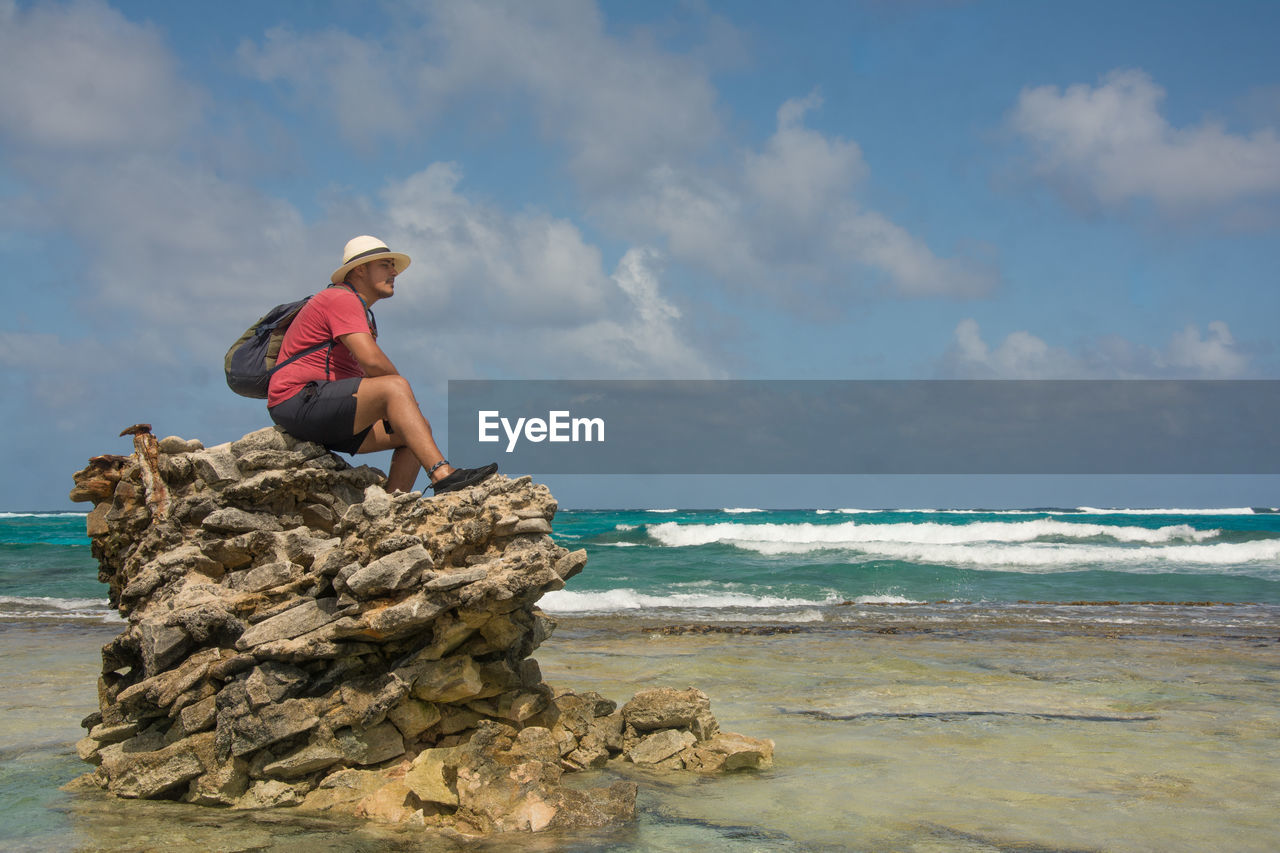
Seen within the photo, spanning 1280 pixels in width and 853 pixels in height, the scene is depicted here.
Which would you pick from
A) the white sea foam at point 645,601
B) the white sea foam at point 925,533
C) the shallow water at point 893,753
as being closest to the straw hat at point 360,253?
the shallow water at point 893,753

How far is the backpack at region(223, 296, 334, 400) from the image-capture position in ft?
16.8

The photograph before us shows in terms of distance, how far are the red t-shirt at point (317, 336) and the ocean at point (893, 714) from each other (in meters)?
2.20

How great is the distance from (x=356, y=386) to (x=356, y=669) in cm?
147

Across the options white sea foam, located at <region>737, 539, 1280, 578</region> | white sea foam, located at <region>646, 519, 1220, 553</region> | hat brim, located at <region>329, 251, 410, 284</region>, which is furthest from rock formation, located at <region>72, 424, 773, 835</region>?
white sea foam, located at <region>646, 519, 1220, 553</region>

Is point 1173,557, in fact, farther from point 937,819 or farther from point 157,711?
point 157,711

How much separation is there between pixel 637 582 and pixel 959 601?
642 centimetres

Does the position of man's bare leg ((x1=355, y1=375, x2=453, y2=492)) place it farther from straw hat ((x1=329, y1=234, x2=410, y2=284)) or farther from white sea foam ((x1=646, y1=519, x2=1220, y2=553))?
white sea foam ((x1=646, y1=519, x2=1220, y2=553))

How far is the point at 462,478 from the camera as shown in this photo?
182 inches

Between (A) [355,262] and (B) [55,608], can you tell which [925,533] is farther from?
(A) [355,262]

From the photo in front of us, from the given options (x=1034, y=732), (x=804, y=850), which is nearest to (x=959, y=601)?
(x=1034, y=732)

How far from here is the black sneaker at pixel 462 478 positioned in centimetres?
459

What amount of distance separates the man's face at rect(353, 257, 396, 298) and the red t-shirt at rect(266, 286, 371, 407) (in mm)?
185

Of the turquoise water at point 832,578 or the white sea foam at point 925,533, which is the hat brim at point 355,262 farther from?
the white sea foam at point 925,533

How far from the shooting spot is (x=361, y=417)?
4922 millimetres
